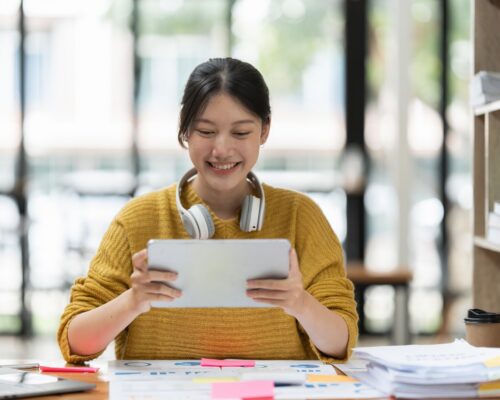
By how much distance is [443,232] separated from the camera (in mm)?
6289

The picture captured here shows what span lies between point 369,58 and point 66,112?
2.14 metres

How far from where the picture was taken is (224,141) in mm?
2045

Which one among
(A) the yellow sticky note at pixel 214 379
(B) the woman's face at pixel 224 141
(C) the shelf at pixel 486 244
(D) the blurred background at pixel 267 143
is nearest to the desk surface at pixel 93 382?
(A) the yellow sticky note at pixel 214 379

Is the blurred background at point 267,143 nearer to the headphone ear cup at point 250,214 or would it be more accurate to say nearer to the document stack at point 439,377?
the headphone ear cup at point 250,214

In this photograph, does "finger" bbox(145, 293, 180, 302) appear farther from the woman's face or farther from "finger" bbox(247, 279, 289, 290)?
the woman's face

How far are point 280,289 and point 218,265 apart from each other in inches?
5.6

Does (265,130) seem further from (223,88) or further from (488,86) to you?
(488,86)

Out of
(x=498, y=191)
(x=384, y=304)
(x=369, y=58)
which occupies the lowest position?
(x=384, y=304)

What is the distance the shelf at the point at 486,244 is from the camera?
243cm

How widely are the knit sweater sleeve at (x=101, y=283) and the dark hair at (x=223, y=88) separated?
0.96 ft

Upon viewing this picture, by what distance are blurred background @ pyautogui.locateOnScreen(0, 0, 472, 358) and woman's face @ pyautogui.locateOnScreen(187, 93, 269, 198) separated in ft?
14.0

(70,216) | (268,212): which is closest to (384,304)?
(70,216)

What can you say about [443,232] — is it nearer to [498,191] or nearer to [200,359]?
[498,191]

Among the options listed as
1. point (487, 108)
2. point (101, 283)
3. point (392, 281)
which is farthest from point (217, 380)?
point (392, 281)
